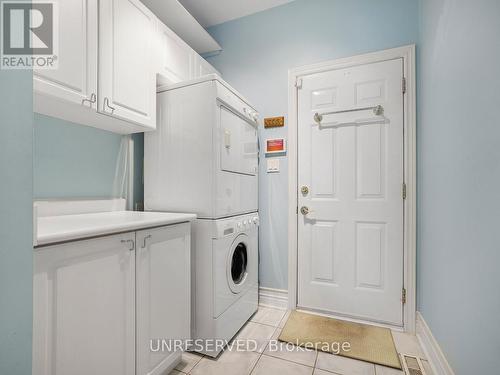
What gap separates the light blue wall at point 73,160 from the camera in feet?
4.62

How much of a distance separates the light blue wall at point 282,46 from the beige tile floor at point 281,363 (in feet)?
2.40

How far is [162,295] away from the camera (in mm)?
1312

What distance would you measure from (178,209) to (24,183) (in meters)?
1.17

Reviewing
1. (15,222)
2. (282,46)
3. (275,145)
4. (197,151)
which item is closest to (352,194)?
(275,145)

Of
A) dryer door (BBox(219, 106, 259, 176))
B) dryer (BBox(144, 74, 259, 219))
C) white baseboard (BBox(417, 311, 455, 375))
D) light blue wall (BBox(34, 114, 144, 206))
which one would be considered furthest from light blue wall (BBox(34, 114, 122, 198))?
white baseboard (BBox(417, 311, 455, 375))

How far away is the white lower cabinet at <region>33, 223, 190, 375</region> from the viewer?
829mm

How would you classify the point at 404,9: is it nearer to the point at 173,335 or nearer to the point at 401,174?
the point at 401,174

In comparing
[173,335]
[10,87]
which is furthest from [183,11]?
[173,335]

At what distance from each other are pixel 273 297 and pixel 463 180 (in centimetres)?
180

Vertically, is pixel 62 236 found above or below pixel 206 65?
below

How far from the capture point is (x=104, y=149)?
5.85ft

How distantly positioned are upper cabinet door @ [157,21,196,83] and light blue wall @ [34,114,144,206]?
25.2 inches

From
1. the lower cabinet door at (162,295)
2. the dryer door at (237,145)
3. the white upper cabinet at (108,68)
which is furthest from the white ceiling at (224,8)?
the lower cabinet door at (162,295)

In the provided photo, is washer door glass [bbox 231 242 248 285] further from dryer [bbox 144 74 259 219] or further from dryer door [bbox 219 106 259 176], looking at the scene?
dryer door [bbox 219 106 259 176]
